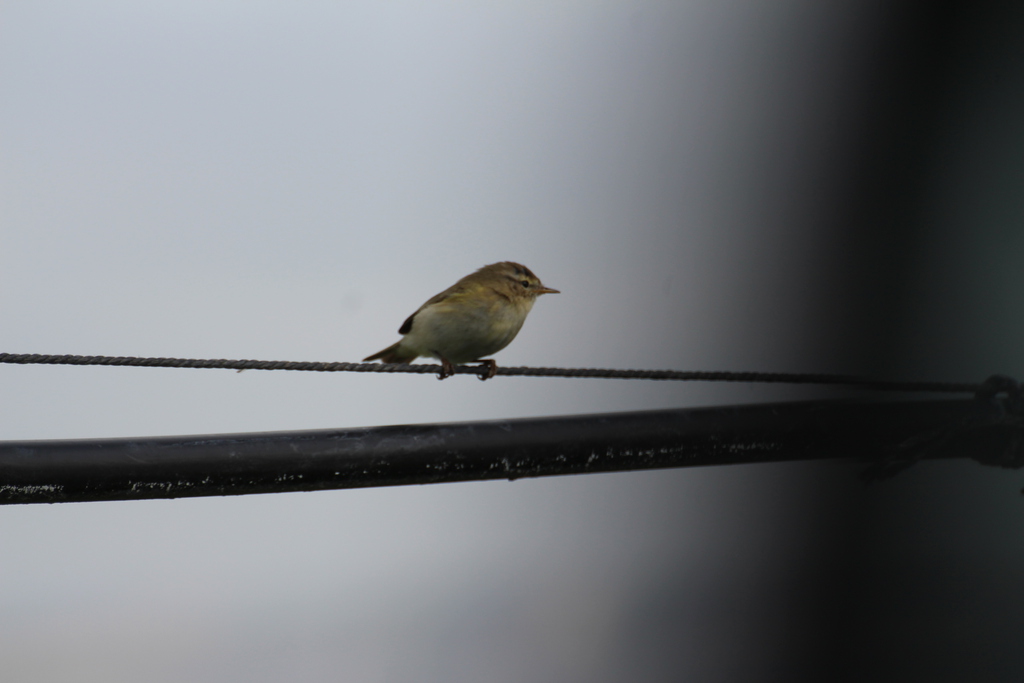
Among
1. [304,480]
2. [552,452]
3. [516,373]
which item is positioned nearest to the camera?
[304,480]

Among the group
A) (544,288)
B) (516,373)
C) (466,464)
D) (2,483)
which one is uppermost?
(544,288)

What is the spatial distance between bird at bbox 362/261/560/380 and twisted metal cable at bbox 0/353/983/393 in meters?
0.81

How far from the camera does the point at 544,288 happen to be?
423 centimetres

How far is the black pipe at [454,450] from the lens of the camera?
176cm

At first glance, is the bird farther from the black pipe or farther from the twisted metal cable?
the black pipe

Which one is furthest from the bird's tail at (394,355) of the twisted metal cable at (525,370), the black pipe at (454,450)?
the black pipe at (454,450)

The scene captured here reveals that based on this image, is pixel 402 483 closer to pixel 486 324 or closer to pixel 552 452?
pixel 552 452

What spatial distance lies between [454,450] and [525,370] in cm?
72

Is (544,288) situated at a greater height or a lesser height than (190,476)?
greater

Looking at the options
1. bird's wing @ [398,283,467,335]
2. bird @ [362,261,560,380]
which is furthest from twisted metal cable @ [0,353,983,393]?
bird's wing @ [398,283,467,335]

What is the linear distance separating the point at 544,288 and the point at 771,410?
2182 mm

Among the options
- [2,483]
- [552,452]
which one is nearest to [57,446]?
[2,483]

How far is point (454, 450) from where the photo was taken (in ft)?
6.66

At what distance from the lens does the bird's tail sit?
167 inches
